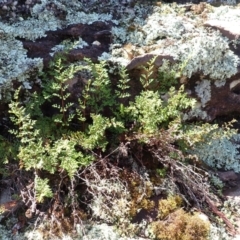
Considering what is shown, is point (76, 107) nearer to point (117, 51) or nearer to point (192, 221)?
point (117, 51)

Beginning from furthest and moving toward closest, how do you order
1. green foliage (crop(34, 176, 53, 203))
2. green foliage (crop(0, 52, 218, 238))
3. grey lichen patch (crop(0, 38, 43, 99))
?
grey lichen patch (crop(0, 38, 43, 99)), green foliage (crop(0, 52, 218, 238)), green foliage (crop(34, 176, 53, 203))

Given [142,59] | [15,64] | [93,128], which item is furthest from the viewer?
[142,59]

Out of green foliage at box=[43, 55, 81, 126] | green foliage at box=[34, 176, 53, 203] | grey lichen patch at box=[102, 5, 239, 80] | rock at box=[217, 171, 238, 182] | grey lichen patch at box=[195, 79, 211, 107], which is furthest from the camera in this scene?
grey lichen patch at box=[195, 79, 211, 107]

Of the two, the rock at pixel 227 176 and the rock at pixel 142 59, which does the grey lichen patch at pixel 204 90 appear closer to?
the rock at pixel 142 59

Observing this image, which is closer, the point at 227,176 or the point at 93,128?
the point at 93,128

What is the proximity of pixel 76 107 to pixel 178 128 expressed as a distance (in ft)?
3.65

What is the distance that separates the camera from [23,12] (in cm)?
471

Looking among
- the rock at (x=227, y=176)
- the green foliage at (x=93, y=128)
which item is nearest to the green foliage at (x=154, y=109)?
the green foliage at (x=93, y=128)

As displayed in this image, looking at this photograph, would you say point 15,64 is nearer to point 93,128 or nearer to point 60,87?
point 60,87

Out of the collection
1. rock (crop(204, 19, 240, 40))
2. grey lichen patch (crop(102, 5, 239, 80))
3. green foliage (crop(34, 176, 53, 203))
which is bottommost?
green foliage (crop(34, 176, 53, 203))

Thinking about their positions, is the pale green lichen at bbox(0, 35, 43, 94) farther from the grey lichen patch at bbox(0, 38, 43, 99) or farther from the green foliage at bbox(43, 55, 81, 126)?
the green foliage at bbox(43, 55, 81, 126)

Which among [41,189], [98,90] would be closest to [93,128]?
[98,90]

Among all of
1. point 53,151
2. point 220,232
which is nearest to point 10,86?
point 53,151

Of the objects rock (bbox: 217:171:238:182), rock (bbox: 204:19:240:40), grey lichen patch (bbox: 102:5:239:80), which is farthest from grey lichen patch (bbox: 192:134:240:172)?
rock (bbox: 204:19:240:40)
